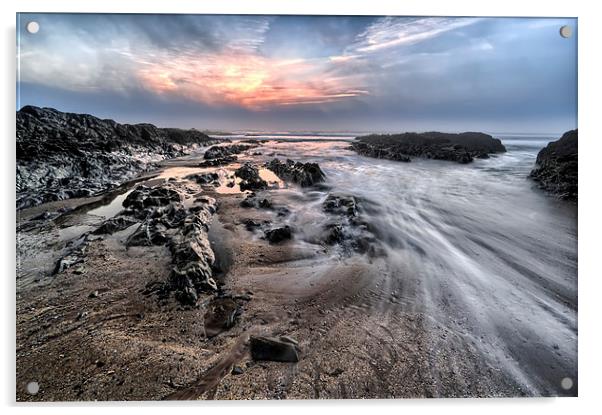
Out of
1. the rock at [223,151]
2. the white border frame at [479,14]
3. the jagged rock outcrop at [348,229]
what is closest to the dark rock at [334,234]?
the jagged rock outcrop at [348,229]

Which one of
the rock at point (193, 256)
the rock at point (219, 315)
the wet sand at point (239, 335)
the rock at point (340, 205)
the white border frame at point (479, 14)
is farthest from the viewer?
the rock at point (340, 205)

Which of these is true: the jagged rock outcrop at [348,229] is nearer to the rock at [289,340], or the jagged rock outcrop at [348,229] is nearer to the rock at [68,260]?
the rock at [289,340]

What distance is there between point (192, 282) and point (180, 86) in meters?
1.50

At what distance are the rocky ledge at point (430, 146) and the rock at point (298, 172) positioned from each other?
406 mm

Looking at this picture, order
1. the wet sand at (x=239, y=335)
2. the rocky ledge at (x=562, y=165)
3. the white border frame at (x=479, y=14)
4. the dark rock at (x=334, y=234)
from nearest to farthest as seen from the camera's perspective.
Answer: the wet sand at (x=239, y=335)
the white border frame at (x=479, y=14)
the rocky ledge at (x=562, y=165)
the dark rock at (x=334, y=234)

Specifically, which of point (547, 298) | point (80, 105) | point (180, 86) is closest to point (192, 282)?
point (180, 86)

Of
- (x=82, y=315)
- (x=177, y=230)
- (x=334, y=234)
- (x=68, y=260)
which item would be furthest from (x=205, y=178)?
(x=82, y=315)

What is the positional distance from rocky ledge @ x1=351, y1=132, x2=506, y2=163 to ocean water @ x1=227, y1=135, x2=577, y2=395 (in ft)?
0.23

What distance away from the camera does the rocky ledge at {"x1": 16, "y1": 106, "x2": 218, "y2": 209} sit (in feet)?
7.23

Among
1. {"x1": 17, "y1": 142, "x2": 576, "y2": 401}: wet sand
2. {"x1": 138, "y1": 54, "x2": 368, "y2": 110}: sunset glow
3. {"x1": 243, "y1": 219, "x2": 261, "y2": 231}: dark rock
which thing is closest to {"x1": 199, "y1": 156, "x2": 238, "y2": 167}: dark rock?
{"x1": 138, "y1": 54, "x2": 368, "y2": 110}: sunset glow

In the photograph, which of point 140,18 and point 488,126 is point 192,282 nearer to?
point 140,18

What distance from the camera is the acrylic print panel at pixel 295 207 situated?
158 cm

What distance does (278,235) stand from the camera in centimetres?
226

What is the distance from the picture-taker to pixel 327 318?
1723mm
